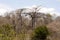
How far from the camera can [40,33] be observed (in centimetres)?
1908

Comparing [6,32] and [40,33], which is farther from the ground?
[6,32]

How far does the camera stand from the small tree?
61.4 feet

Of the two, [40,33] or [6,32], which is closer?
[6,32]

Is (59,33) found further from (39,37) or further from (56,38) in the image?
(39,37)

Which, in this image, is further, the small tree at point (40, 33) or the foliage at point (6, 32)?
the small tree at point (40, 33)

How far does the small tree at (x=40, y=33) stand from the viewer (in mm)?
18719

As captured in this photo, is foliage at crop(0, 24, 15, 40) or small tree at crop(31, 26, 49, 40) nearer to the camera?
foliage at crop(0, 24, 15, 40)

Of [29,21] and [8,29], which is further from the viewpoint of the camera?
[29,21]

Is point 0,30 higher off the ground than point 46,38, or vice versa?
point 0,30

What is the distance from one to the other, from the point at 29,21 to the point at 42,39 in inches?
524

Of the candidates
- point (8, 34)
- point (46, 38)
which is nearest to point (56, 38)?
point (46, 38)

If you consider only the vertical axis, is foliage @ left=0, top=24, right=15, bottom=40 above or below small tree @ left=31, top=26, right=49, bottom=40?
above

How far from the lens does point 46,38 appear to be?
19781mm

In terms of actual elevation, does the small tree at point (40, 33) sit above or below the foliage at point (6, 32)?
below
